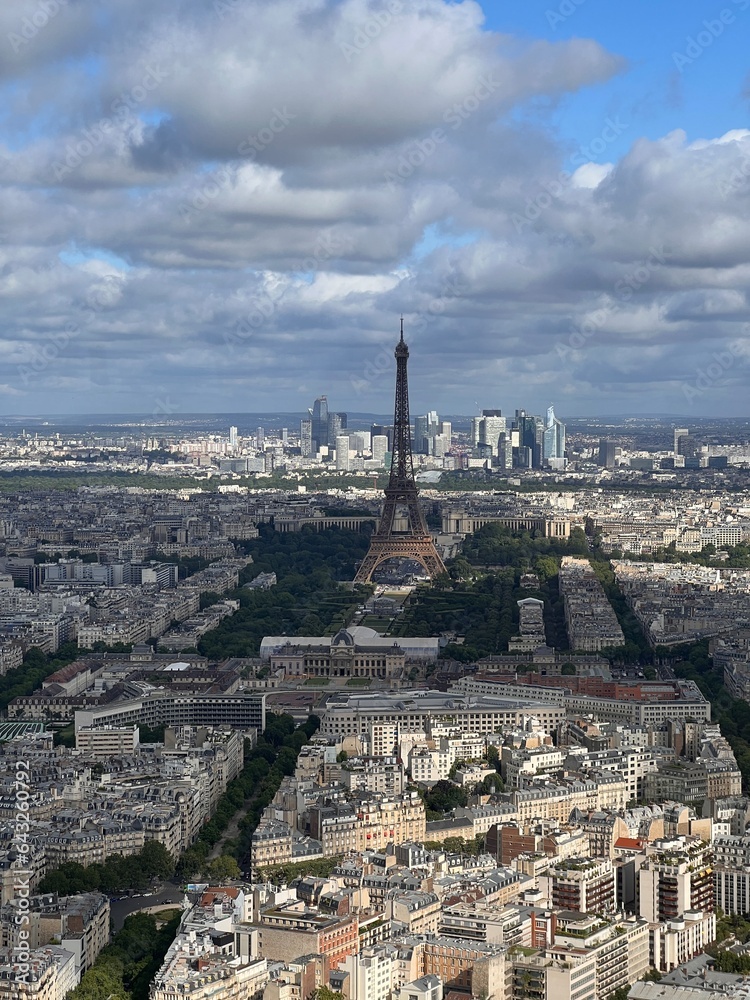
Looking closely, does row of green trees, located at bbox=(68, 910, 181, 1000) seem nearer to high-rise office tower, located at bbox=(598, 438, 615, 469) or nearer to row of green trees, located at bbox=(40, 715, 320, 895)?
row of green trees, located at bbox=(40, 715, 320, 895)

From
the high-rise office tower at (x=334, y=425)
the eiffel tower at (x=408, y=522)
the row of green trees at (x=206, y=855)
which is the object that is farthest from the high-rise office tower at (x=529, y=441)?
the row of green trees at (x=206, y=855)

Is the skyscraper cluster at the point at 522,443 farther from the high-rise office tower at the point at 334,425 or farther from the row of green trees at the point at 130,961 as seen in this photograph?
the row of green trees at the point at 130,961

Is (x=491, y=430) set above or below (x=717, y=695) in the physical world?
above

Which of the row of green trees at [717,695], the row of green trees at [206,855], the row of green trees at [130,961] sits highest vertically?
the row of green trees at [717,695]

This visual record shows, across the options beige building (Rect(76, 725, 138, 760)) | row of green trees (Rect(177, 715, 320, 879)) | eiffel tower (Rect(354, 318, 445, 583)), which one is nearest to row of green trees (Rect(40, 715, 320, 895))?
row of green trees (Rect(177, 715, 320, 879))

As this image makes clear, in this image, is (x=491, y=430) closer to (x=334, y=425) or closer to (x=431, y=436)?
(x=431, y=436)

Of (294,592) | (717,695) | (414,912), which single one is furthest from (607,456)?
(414,912)
